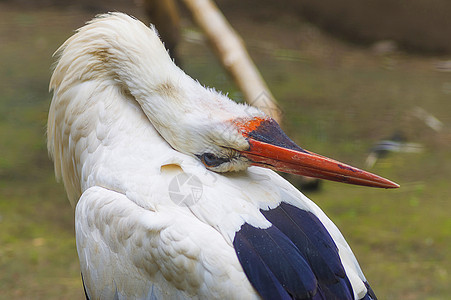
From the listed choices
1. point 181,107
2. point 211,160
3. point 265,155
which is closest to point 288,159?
point 265,155

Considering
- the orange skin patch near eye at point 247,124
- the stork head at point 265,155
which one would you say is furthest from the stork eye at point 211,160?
the orange skin patch near eye at point 247,124

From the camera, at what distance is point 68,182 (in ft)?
7.36

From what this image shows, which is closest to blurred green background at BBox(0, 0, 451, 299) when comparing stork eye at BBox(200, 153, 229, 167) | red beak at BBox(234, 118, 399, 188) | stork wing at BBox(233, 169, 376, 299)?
stork eye at BBox(200, 153, 229, 167)

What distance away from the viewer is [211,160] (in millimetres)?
1850

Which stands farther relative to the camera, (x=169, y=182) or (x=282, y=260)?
(x=169, y=182)

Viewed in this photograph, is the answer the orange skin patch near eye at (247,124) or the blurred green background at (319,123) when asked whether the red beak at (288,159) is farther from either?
the blurred green background at (319,123)

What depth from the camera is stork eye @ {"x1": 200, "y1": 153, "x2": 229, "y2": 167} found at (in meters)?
1.84

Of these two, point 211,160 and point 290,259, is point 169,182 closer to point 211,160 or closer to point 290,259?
point 211,160

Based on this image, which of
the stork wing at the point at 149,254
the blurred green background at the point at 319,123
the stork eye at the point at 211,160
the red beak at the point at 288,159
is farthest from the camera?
the blurred green background at the point at 319,123

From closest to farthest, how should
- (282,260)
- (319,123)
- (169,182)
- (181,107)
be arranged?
(282,260), (169,182), (181,107), (319,123)

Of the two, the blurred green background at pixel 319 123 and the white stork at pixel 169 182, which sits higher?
the white stork at pixel 169 182

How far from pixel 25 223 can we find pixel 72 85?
173cm

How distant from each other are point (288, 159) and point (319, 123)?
3.16 m

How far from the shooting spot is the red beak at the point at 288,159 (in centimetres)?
173
